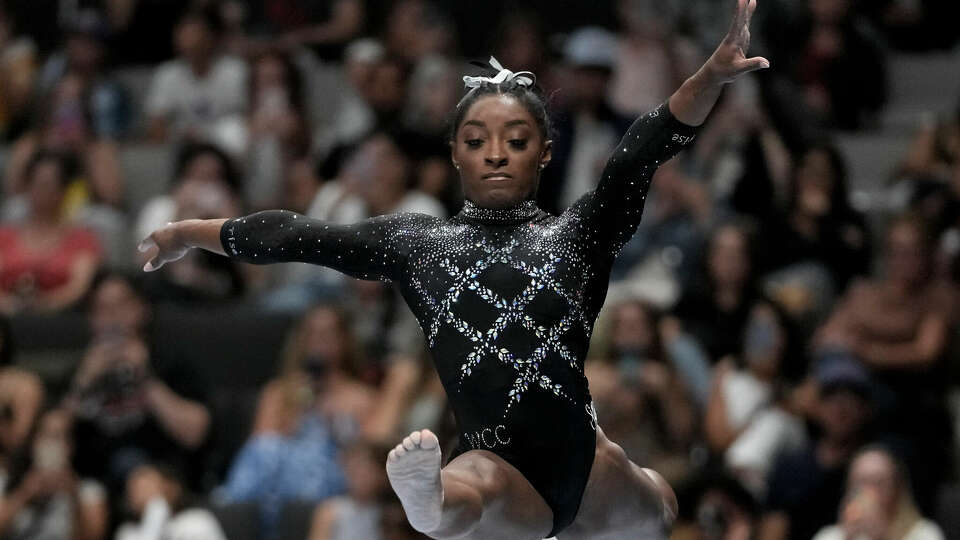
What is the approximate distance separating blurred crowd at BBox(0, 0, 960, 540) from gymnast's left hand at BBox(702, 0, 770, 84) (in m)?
2.38

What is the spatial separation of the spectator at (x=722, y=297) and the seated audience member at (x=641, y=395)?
301 mm

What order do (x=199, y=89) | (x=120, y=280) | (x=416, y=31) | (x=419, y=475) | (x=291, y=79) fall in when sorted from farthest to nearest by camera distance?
(x=199, y=89), (x=416, y=31), (x=291, y=79), (x=120, y=280), (x=419, y=475)

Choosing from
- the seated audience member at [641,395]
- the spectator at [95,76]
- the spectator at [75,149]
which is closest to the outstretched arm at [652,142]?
the seated audience member at [641,395]

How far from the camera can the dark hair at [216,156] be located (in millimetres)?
7957

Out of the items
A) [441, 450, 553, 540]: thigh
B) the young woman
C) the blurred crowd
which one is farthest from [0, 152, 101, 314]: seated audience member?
[441, 450, 553, 540]: thigh

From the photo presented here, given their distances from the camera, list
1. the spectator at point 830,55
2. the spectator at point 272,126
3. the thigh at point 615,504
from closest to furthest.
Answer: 1. the thigh at point 615,504
2. the spectator at point 830,55
3. the spectator at point 272,126

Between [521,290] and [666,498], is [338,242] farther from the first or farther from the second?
[666,498]

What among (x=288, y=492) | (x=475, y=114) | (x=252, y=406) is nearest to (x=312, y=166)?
(x=252, y=406)

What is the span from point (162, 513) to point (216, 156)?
224 centimetres

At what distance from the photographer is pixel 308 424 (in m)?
6.71

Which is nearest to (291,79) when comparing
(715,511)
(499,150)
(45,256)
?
(45,256)

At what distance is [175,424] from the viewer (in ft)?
22.4

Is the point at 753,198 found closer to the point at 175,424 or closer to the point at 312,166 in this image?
the point at 312,166

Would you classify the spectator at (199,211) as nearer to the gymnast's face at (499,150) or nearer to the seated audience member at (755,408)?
the seated audience member at (755,408)
